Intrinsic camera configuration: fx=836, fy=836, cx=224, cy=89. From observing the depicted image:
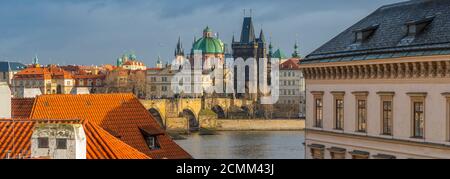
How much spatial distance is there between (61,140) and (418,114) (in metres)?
10.3

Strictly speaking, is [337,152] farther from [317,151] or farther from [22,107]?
[22,107]

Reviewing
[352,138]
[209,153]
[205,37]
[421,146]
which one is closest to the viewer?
[421,146]

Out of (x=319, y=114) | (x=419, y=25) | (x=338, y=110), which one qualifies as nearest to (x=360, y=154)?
(x=338, y=110)

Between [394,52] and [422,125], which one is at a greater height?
[394,52]

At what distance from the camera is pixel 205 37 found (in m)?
183

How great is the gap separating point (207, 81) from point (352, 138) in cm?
13379

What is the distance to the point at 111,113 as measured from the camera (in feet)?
73.6

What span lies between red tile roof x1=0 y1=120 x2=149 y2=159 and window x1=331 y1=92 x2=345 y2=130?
913 centimetres

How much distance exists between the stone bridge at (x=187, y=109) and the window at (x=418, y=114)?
95810 millimetres

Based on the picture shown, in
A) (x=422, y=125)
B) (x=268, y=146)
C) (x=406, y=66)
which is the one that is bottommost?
(x=268, y=146)

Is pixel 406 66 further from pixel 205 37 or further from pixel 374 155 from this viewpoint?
pixel 205 37
